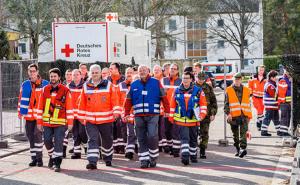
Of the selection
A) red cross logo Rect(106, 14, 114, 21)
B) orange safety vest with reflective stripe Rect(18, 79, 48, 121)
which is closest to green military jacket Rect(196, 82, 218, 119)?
orange safety vest with reflective stripe Rect(18, 79, 48, 121)

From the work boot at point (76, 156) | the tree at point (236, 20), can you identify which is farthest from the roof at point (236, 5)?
the work boot at point (76, 156)

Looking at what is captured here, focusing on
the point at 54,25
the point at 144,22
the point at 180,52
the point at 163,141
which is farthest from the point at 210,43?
the point at 163,141

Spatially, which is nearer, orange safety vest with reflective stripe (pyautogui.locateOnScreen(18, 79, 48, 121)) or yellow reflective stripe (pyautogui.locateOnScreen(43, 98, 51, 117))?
yellow reflective stripe (pyautogui.locateOnScreen(43, 98, 51, 117))

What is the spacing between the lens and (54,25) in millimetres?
21859

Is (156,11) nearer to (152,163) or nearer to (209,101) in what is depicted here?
(209,101)

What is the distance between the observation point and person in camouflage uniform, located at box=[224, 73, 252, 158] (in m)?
14.2

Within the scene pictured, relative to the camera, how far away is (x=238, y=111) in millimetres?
14336

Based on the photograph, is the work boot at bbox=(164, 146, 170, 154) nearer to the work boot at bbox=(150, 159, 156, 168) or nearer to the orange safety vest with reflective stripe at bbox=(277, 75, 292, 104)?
the work boot at bbox=(150, 159, 156, 168)

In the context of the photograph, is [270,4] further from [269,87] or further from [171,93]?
[171,93]

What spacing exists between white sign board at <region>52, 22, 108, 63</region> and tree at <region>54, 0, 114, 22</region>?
1395cm

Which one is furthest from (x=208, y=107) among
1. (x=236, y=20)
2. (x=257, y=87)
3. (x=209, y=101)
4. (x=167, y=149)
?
(x=236, y=20)

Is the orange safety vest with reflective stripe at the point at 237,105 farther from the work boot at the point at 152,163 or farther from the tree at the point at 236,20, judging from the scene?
the tree at the point at 236,20

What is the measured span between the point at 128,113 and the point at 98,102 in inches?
25.3

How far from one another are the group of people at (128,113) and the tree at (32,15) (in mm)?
30416
